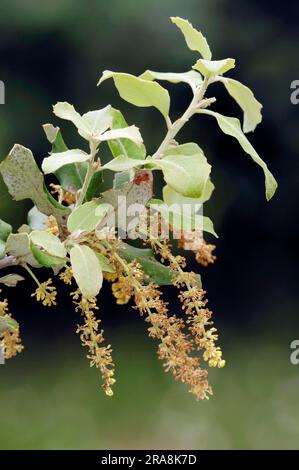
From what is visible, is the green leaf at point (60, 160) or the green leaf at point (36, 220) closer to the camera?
the green leaf at point (60, 160)

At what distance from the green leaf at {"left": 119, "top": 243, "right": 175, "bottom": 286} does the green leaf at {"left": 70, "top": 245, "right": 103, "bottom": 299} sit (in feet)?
0.18

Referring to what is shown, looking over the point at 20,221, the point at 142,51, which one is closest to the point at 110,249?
the point at 20,221

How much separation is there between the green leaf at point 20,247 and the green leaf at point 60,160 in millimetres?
42

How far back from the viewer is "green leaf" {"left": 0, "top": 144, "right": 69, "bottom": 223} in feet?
1.30

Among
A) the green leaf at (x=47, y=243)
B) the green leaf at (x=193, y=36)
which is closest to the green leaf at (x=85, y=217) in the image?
the green leaf at (x=47, y=243)

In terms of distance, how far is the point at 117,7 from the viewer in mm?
2469

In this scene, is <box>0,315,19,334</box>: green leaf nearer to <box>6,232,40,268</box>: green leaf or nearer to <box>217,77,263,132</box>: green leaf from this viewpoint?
<box>6,232,40,268</box>: green leaf

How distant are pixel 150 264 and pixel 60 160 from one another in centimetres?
10

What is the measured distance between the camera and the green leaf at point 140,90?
42 centimetres

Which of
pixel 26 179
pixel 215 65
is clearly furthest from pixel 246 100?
pixel 26 179

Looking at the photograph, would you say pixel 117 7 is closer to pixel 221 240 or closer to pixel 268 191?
pixel 221 240

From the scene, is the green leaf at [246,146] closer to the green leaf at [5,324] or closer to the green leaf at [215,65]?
the green leaf at [215,65]

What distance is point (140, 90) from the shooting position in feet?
1.39

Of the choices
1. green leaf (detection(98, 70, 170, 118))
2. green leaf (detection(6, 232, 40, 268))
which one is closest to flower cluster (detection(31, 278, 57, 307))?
green leaf (detection(6, 232, 40, 268))
